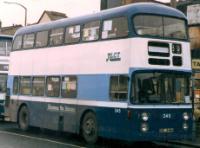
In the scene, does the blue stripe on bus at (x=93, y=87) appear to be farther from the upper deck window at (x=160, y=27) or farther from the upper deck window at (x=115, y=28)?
the upper deck window at (x=160, y=27)

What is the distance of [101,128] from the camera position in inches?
689

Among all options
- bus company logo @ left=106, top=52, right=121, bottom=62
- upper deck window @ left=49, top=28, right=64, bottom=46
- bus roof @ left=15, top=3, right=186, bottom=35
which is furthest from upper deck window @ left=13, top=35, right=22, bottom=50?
bus company logo @ left=106, top=52, right=121, bottom=62

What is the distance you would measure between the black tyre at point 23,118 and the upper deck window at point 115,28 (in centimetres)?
646

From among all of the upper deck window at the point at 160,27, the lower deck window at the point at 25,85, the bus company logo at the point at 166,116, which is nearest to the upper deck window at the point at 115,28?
the upper deck window at the point at 160,27

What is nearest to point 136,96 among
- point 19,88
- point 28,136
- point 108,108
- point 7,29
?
point 108,108

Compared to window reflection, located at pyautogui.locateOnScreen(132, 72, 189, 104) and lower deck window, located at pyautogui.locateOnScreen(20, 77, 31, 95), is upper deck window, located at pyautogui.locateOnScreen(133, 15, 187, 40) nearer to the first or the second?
window reflection, located at pyautogui.locateOnScreen(132, 72, 189, 104)

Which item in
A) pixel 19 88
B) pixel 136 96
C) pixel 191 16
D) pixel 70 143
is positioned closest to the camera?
pixel 136 96

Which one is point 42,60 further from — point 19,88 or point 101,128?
point 101,128

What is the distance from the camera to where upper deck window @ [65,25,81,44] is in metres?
19.3

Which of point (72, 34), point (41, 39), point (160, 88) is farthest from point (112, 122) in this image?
point (41, 39)

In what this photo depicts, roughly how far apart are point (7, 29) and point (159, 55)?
60845 mm

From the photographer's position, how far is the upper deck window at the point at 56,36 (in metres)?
20.3

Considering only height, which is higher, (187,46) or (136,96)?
(187,46)

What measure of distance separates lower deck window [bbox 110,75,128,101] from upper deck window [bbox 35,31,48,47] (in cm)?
508
